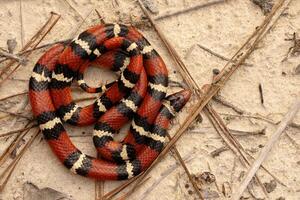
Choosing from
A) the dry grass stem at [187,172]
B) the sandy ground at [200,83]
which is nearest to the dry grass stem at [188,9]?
the sandy ground at [200,83]

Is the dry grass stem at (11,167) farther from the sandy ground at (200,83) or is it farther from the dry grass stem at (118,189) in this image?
the dry grass stem at (118,189)

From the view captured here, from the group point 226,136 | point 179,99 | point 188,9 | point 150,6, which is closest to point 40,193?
point 179,99

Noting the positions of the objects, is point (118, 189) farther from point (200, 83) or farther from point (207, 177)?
point (200, 83)

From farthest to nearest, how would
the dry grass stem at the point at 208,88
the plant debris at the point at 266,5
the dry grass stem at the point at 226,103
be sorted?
the plant debris at the point at 266,5 → the dry grass stem at the point at 226,103 → the dry grass stem at the point at 208,88

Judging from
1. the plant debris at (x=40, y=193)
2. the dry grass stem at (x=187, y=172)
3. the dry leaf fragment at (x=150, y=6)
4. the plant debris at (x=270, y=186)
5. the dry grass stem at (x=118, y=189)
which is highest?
the dry leaf fragment at (x=150, y=6)

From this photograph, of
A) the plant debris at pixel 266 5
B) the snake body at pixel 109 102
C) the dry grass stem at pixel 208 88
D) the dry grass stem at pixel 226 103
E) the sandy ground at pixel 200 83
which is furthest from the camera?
the plant debris at pixel 266 5

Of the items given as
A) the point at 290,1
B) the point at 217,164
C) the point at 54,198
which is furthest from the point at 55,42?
the point at 290,1

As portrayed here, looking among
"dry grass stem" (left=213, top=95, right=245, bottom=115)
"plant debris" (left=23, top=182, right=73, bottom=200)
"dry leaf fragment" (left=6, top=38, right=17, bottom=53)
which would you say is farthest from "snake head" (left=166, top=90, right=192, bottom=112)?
"dry leaf fragment" (left=6, top=38, right=17, bottom=53)
